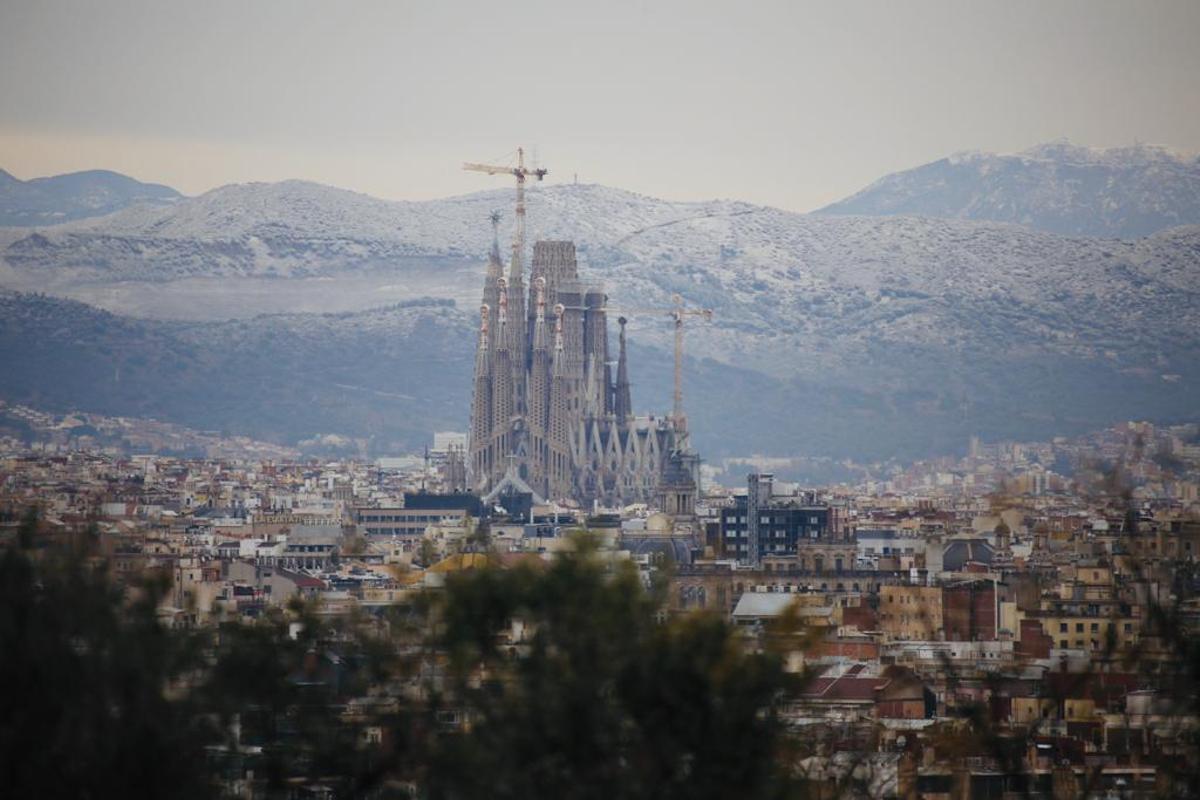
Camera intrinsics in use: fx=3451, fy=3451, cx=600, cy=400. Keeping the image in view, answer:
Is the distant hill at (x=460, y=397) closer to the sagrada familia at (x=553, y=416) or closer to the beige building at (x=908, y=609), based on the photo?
the sagrada familia at (x=553, y=416)

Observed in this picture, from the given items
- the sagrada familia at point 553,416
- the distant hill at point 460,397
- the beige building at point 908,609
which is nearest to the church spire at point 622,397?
the sagrada familia at point 553,416

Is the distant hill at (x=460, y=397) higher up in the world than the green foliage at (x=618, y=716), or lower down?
higher up

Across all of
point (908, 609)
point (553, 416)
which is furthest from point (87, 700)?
point (553, 416)

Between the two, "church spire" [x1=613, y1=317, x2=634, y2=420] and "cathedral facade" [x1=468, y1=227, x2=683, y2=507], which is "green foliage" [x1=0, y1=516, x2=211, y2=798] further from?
"church spire" [x1=613, y1=317, x2=634, y2=420]

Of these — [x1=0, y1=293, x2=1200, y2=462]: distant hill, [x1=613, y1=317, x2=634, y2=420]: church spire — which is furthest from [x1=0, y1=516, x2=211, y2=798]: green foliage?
[x1=0, y1=293, x2=1200, y2=462]: distant hill

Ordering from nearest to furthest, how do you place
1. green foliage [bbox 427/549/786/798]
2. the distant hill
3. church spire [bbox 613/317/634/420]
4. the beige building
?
green foliage [bbox 427/549/786/798], the beige building, church spire [bbox 613/317/634/420], the distant hill

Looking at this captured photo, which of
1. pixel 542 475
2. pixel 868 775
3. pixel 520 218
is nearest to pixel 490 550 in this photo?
pixel 868 775

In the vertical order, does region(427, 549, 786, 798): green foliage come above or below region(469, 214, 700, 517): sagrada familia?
below
